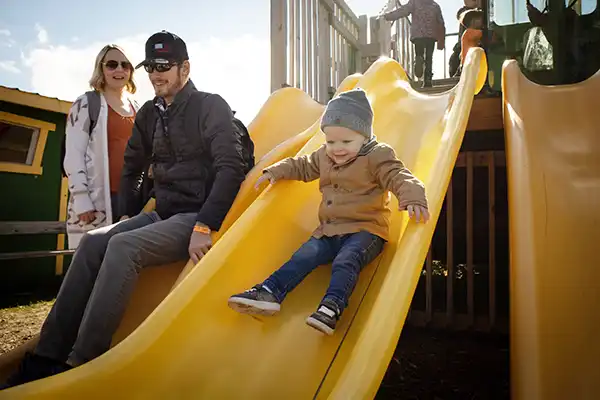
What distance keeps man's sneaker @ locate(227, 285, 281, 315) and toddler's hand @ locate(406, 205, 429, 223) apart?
24.1 inches

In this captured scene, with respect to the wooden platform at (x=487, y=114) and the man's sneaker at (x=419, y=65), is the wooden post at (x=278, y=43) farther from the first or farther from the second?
the man's sneaker at (x=419, y=65)

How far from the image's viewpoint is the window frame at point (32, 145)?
205 inches

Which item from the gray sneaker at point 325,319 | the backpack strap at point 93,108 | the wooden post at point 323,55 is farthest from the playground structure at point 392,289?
the wooden post at point 323,55

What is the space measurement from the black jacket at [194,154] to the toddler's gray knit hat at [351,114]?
1.58 ft

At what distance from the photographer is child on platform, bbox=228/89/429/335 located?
1823mm

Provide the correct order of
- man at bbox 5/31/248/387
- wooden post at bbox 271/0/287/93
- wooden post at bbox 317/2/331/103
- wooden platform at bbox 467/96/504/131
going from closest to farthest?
1. man at bbox 5/31/248/387
2. wooden platform at bbox 467/96/504/131
3. wooden post at bbox 271/0/287/93
4. wooden post at bbox 317/2/331/103

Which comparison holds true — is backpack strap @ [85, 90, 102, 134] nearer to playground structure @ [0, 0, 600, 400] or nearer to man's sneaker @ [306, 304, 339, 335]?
playground structure @ [0, 0, 600, 400]

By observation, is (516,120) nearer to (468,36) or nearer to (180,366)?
(180,366)

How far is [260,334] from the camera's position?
5.93ft

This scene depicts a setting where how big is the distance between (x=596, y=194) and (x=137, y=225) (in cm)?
234

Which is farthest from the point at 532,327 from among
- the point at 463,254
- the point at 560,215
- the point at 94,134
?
the point at 463,254

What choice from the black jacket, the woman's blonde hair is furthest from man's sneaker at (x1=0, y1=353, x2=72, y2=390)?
the woman's blonde hair

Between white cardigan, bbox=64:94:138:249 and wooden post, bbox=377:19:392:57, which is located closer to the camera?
white cardigan, bbox=64:94:138:249

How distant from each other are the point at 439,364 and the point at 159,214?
186 centimetres
